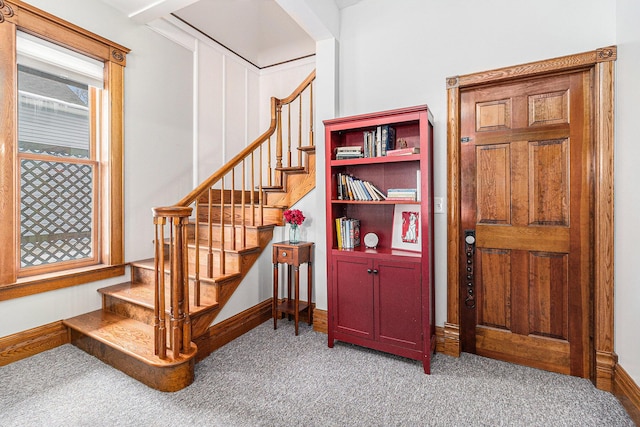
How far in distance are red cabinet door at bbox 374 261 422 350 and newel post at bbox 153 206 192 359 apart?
1392 millimetres

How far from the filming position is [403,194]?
2.32 meters

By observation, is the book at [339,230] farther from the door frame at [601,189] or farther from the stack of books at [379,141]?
the door frame at [601,189]

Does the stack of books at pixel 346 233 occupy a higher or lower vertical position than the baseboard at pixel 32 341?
higher

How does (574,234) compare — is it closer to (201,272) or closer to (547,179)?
(547,179)

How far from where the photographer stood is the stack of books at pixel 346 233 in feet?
8.34

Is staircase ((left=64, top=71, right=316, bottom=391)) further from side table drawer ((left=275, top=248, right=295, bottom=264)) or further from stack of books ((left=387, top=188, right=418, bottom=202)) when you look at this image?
stack of books ((left=387, top=188, right=418, bottom=202))

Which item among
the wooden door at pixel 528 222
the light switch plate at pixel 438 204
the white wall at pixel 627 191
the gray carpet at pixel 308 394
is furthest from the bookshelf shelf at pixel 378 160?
the gray carpet at pixel 308 394

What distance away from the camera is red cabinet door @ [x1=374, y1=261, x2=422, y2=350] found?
2199 mm

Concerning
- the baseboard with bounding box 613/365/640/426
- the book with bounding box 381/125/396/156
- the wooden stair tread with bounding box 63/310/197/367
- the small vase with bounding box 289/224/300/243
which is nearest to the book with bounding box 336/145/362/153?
the book with bounding box 381/125/396/156

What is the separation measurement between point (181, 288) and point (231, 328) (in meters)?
0.81


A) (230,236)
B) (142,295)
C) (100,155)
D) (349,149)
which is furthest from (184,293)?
(100,155)

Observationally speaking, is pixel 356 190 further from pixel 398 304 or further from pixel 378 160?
pixel 398 304

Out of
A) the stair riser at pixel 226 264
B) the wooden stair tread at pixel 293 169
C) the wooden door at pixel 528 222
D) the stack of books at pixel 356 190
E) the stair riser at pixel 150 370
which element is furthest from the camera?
the wooden stair tread at pixel 293 169

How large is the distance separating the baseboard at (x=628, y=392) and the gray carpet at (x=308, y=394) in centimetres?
5
